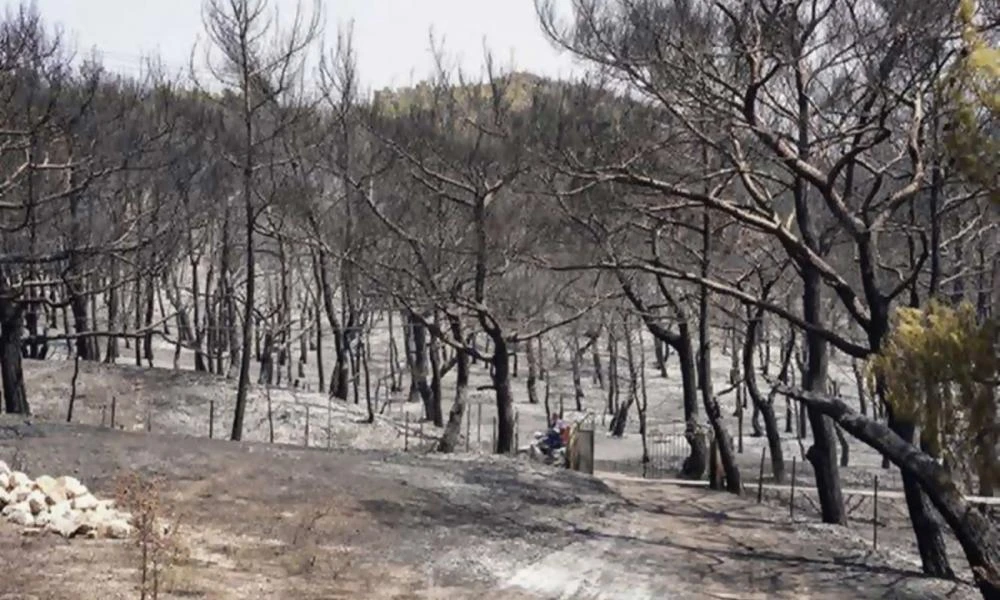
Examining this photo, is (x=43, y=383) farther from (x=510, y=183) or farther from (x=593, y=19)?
(x=593, y=19)

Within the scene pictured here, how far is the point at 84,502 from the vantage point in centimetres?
1183

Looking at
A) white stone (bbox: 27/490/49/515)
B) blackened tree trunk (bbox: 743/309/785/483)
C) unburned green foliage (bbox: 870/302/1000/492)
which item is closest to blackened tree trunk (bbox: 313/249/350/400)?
blackened tree trunk (bbox: 743/309/785/483)

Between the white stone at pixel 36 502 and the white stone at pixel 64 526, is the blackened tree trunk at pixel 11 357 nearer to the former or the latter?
the white stone at pixel 36 502

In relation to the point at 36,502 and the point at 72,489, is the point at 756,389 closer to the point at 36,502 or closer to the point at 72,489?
the point at 72,489

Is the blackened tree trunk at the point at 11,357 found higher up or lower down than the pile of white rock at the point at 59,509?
higher up

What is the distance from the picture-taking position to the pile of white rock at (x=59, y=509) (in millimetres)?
11312

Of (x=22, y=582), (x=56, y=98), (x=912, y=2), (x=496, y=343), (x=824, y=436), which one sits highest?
(x=56, y=98)

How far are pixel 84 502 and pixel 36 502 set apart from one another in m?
0.47

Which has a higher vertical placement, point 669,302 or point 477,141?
point 477,141

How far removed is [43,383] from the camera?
3228cm

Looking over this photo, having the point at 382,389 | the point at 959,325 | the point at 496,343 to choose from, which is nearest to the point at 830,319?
the point at 496,343

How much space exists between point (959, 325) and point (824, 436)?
8881mm

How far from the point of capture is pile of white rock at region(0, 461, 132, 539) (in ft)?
37.1

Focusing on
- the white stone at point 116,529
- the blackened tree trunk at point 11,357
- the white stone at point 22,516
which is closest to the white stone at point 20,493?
the white stone at point 22,516
